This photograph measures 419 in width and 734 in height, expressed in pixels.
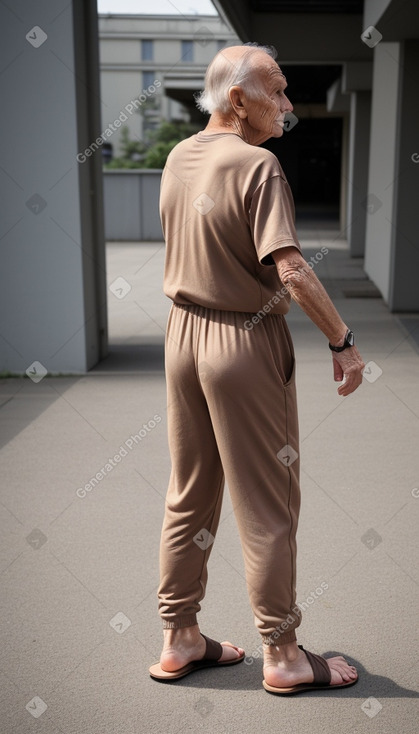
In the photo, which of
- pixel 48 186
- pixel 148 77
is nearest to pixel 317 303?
pixel 48 186

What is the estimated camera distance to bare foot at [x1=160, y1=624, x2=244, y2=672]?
3146 millimetres

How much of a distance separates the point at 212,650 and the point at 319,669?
0.41 meters

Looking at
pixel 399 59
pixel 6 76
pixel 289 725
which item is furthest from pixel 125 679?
pixel 399 59

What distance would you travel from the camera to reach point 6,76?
7520 mm

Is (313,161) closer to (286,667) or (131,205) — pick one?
(131,205)

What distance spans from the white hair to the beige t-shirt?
0.35ft

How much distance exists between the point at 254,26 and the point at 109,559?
47.2 feet

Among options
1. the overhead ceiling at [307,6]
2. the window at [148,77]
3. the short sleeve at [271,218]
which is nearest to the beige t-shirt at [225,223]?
the short sleeve at [271,218]

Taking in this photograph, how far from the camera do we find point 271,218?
2.59 meters

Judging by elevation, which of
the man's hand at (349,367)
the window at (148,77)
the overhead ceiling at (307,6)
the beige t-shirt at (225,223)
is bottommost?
the man's hand at (349,367)

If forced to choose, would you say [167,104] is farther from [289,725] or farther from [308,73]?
[289,725]

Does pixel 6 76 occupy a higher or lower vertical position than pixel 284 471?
higher

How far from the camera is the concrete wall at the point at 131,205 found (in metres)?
24.5

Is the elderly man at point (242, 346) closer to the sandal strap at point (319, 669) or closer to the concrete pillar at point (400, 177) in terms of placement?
the sandal strap at point (319, 669)
